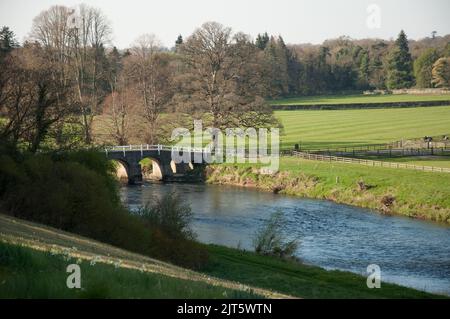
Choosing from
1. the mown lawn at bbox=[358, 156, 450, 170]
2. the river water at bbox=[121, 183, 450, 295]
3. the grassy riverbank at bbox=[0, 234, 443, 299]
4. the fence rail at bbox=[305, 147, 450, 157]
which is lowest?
the river water at bbox=[121, 183, 450, 295]

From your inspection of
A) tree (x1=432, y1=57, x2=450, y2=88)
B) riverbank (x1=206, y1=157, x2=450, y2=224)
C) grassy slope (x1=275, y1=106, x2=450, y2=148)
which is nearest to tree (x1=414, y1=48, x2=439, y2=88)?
tree (x1=432, y1=57, x2=450, y2=88)

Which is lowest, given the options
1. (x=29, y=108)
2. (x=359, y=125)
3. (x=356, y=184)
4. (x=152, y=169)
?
(x=356, y=184)

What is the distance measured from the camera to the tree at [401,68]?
158 metres

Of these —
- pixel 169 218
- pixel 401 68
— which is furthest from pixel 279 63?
pixel 169 218

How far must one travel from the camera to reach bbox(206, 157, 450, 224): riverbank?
5154 cm

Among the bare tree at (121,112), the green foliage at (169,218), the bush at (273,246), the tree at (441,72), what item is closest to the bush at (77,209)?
the green foliage at (169,218)

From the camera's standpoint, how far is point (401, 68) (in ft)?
526

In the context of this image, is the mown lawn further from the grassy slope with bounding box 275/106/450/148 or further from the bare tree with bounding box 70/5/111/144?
the bare tree with bounding box 70/5/111/144

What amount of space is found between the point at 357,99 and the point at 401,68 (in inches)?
883

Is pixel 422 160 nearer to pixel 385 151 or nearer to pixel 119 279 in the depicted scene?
pixel 385 151

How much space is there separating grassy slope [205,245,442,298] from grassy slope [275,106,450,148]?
46.4 metres

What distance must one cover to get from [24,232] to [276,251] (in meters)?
16.3
